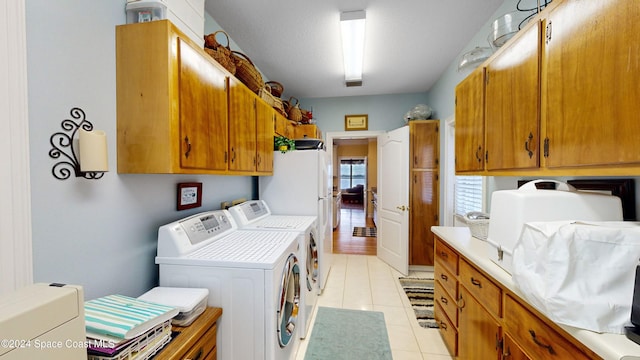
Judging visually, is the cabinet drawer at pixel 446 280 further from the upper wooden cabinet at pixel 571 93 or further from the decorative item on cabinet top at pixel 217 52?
the decorative item on cabinet top at pixel 217 52

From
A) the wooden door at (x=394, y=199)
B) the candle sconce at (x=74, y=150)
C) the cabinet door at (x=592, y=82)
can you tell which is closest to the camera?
the cabinet door at (x=592, y=82)

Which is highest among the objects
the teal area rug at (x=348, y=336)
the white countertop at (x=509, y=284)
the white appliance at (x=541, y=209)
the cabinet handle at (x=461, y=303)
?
the white appliance at (x=541, y=209)

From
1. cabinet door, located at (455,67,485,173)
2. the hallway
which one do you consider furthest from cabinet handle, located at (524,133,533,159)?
the hallway

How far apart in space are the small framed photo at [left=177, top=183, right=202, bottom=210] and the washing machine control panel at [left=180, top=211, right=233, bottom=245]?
0.14m

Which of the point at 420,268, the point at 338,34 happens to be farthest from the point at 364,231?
the point at 338,34

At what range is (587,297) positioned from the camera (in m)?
0.71

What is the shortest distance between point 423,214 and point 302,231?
2.25 metres

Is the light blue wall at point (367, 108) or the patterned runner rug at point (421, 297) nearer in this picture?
the patterned runner rug at point (421, 297)

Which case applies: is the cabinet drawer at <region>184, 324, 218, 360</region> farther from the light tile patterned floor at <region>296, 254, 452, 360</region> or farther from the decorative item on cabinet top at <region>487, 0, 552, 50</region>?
the decorative item on cabinet top at <region>487, 0, 552, 50</region>

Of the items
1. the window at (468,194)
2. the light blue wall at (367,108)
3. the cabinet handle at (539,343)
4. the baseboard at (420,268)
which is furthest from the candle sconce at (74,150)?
the baseboard at (420,268)

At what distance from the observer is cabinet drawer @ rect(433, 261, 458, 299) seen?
167 cm

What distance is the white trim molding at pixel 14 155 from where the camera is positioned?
80 centimetres

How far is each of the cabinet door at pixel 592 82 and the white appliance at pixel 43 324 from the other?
5.45 feet

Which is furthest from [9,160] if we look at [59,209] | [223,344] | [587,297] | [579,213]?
[579,213]
